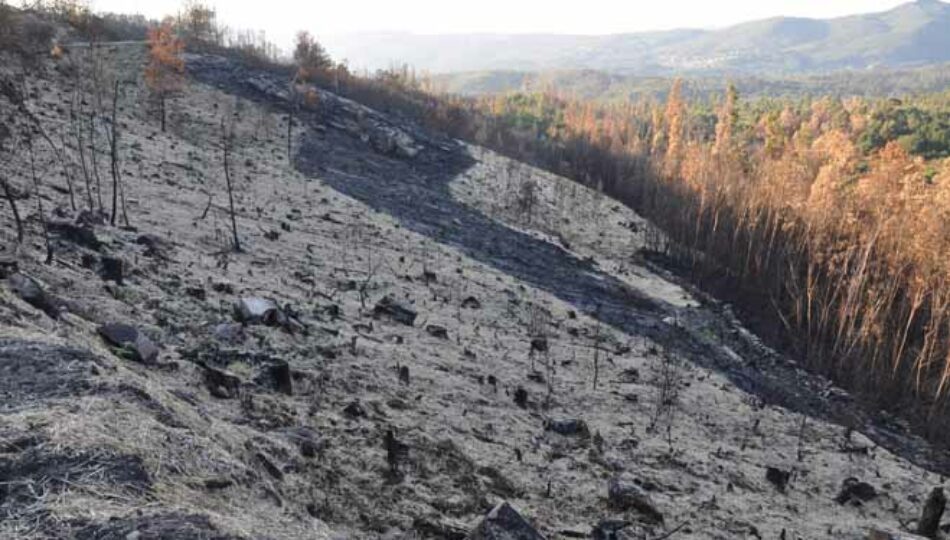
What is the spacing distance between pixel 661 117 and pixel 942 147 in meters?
31.0

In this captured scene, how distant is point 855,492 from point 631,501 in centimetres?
498

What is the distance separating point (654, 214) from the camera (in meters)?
41.5

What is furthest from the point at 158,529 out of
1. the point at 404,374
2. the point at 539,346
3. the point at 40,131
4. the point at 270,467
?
the point at 40,131

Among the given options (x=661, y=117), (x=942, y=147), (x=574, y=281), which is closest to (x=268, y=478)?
(x=574, y=281)

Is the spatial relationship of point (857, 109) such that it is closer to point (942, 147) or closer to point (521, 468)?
point (942, 147)

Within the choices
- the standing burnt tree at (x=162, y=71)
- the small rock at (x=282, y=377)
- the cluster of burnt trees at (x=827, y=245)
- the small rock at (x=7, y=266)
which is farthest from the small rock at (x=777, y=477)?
the standing burnt tree at (x=162, y=71)

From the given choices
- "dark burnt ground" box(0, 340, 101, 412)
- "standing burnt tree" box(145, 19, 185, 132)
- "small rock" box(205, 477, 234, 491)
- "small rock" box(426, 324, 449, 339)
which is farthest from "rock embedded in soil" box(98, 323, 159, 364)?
"standing burnt tree" box(145, 19, 185, 132)

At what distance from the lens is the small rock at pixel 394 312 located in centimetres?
1237

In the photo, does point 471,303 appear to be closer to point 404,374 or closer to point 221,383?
point 404,374

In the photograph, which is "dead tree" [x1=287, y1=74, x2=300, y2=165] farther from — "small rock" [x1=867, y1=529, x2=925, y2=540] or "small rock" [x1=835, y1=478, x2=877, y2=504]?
"small rock" [x1=867, y1=529, x2=925, y2=540]

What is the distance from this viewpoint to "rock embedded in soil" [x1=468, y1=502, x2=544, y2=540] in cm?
482

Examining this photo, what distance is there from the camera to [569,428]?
945cm

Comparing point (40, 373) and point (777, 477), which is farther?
point (777, 477)

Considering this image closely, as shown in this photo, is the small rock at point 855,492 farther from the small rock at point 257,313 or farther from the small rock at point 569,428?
the small rock at point 257,313
